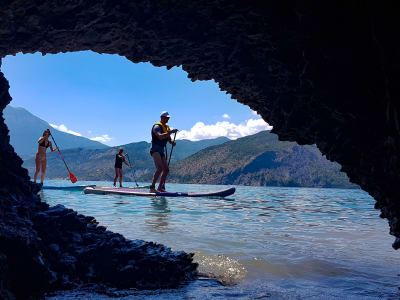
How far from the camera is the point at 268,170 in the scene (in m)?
182

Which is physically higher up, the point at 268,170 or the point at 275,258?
the point at 275,258

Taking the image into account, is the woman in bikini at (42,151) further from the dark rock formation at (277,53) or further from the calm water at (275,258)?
the dark rock formation at (277,53)

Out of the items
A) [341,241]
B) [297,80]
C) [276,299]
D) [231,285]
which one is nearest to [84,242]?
[231,285]

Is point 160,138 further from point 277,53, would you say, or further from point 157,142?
point 277,53

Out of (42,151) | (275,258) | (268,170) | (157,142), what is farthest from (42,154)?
(268,170)

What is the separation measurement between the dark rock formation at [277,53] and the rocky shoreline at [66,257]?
0.06m

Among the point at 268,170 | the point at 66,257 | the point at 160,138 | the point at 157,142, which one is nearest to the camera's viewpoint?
the point at 66,257

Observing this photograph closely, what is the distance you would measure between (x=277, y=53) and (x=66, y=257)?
3.64 m

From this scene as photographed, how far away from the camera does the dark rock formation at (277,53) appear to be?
106 inches

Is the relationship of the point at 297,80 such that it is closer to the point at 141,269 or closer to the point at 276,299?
the point at 276,299

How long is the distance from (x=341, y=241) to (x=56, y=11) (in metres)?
6.72

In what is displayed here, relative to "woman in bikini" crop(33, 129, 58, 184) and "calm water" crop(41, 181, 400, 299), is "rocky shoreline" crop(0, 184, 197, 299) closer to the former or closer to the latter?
"calm water" crop(41, 181, 400, 299)

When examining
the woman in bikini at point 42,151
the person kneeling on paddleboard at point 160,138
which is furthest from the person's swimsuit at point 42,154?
the person kneeling on paddleboard at point 160,138

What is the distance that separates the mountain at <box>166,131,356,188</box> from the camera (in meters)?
166
